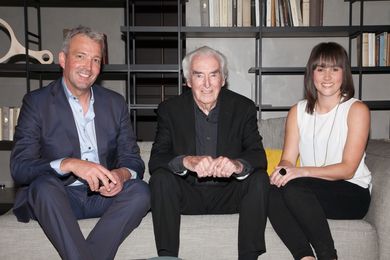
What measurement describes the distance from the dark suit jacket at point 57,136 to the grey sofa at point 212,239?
10 centimetres

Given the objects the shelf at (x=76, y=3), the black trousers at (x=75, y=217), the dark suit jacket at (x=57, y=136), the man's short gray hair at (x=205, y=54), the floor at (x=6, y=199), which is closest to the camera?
the black trousers at (x=75, y=217)

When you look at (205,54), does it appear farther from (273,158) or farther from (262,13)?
(262,13)

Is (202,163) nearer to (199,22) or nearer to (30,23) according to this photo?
(199,22)

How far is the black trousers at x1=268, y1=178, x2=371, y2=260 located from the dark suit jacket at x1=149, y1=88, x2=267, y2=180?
0.24 m

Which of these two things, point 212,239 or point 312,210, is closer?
point 312,210

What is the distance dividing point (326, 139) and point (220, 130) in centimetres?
50

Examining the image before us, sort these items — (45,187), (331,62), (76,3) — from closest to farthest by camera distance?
(45,187) → (331,62) → (76,3)

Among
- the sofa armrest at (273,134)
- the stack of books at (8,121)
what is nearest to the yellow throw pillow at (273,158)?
the sofa armrest at (273,134)

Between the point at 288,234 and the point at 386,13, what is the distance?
3071 mm

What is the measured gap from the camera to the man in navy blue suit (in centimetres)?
164

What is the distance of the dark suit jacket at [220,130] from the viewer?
6.58 feet

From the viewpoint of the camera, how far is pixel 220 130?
2.02 metres

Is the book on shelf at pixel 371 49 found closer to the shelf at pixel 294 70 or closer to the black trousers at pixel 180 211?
the shelf at pixel 294 70

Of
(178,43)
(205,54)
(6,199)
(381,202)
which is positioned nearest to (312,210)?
(381,202)
